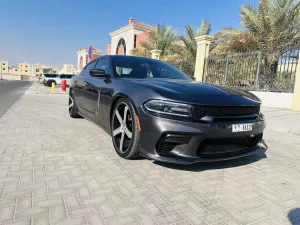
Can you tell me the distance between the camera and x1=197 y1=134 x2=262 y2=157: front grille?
100 inches

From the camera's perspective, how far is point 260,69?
10.1 metres

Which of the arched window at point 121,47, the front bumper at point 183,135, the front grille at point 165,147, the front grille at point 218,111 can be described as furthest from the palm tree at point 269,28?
the arched window at point 121,47

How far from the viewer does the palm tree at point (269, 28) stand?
1029 centimetres

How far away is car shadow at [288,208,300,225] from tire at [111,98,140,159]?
168cm

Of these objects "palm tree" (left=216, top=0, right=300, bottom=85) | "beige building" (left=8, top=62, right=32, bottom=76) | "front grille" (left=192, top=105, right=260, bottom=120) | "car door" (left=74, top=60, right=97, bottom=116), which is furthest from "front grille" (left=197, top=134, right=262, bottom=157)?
"beige building" (left=8, top=62, right=32, bottom=76)

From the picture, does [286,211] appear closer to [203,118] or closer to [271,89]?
[203,118]

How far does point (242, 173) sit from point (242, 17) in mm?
11384

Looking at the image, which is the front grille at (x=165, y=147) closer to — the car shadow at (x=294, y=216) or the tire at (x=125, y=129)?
the tire at (x=125, y=129)

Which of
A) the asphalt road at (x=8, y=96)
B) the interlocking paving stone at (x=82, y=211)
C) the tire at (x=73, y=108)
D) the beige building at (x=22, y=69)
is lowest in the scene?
the interlocking paving stone at (x=82, y=211)

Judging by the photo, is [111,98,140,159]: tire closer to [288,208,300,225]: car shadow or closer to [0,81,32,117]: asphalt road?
[288,208,300,225]: car shadow

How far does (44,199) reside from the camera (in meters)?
2.07

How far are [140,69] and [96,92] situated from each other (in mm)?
870

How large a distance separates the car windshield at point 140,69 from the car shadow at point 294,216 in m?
2.52

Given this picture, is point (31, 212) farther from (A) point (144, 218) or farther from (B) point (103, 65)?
(B) point (103, 65)
